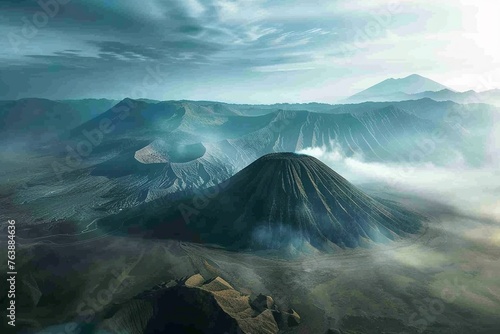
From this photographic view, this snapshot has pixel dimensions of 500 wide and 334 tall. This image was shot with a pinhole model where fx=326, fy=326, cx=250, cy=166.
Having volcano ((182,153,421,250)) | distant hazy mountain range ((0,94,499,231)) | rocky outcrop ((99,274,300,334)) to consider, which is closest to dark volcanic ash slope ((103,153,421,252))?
volcano ((182,153,421,250))

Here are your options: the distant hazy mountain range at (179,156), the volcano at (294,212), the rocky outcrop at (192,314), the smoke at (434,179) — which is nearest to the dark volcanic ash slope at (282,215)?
the volcano at (294,212)

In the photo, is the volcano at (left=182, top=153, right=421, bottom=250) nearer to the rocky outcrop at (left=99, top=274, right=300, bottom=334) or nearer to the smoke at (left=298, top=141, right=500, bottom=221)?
the rocky outcrop at (left=99, top=274, right=300, bottom=334)

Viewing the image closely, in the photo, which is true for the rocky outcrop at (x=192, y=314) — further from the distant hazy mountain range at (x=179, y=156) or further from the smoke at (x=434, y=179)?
the smoke at (x=434, y=179)

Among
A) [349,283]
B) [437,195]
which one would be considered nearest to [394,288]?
[349,283]

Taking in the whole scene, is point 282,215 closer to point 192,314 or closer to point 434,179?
point 192,314

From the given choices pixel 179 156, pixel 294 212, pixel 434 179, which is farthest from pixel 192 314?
pixel 434 179
